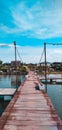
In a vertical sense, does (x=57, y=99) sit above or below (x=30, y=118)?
below

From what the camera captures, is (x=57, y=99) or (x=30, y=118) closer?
(x=30, y=118)

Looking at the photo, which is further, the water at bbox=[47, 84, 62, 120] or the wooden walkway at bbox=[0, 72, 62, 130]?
the water at bbox=[47, 84, 62, 120]

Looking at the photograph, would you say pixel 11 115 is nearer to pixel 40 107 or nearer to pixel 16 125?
pixel 16 125

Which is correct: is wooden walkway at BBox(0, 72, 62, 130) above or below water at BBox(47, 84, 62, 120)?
above

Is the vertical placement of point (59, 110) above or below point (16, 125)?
below

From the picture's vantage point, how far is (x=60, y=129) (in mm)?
7668

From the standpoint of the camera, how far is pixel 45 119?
29.7 feet

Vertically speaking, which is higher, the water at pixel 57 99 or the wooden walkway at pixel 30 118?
the wooden walkway at pixel 30 118

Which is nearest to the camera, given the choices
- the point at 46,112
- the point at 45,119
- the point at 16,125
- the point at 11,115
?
the point at 16,125

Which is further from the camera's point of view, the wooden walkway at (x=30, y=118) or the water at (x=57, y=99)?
the water at (x=57, y=99)

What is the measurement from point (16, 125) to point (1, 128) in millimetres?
680

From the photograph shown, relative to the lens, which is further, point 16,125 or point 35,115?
point 35,115

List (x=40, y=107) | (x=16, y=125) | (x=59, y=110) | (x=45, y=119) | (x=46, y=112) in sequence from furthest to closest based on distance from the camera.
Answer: (x=59, y=110), (x=40, y=107), (x=46, y=112), (x=45, y=119), (x=16, y=125)

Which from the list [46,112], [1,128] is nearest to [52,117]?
[46,112]
